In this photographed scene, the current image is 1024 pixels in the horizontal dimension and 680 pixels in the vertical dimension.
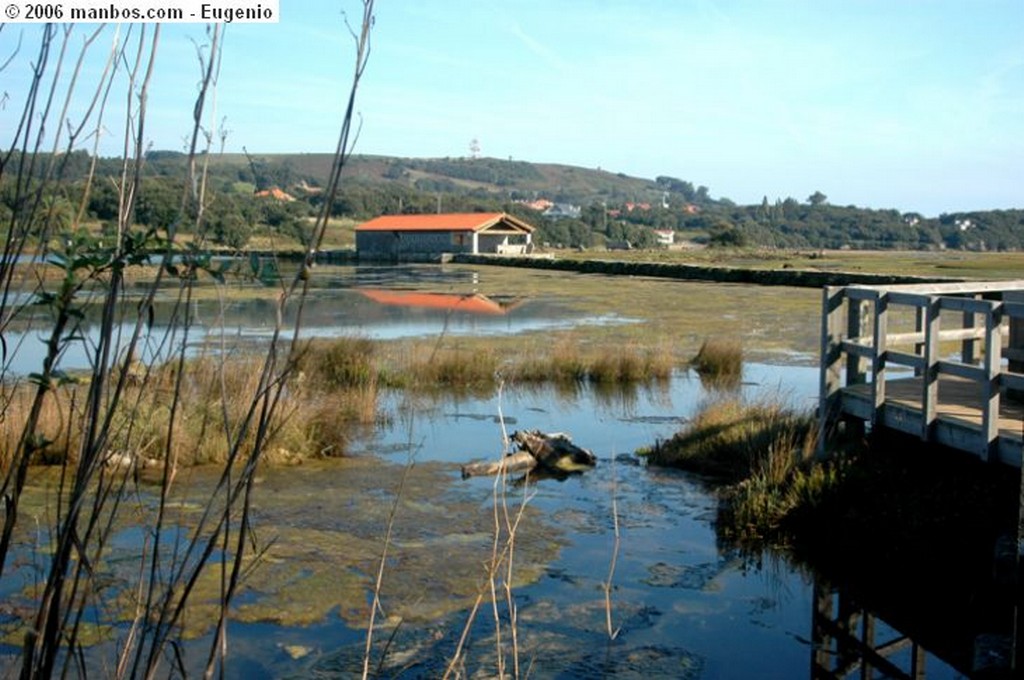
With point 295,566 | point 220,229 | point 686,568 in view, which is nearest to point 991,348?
point 686,568

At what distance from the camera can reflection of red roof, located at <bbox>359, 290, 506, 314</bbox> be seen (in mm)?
34784

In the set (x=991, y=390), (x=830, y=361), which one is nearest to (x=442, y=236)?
(x=830, y=361)

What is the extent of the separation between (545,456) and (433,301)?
88.4ft

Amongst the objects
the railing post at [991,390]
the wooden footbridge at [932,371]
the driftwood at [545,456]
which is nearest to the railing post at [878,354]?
the wooden footbridge at [932,371]

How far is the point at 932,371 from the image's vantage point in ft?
28.7

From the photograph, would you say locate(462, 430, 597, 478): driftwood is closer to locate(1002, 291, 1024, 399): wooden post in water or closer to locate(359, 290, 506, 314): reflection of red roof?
locate(1002, 291, 1024, 399): wooden post in water

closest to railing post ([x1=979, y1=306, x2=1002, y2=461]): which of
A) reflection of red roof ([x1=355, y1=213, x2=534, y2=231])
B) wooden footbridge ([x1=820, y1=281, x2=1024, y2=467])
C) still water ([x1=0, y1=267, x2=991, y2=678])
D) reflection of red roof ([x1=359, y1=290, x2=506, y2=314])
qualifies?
wooden footbridge ([x1=820, y1=281, x2=1024, y2=467])

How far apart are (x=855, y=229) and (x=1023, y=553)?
5553 inches

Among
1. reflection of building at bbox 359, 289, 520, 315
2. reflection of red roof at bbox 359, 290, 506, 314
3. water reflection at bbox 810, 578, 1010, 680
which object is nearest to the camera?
water reflection at bbox 810, 578, 1010, 680

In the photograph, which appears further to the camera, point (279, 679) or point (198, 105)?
point (279, 679)

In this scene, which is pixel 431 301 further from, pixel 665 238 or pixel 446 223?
pixel 665 238

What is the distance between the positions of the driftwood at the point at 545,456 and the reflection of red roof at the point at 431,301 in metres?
20.4

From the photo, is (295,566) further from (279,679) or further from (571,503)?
(571,503)

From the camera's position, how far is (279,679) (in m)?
6.52
